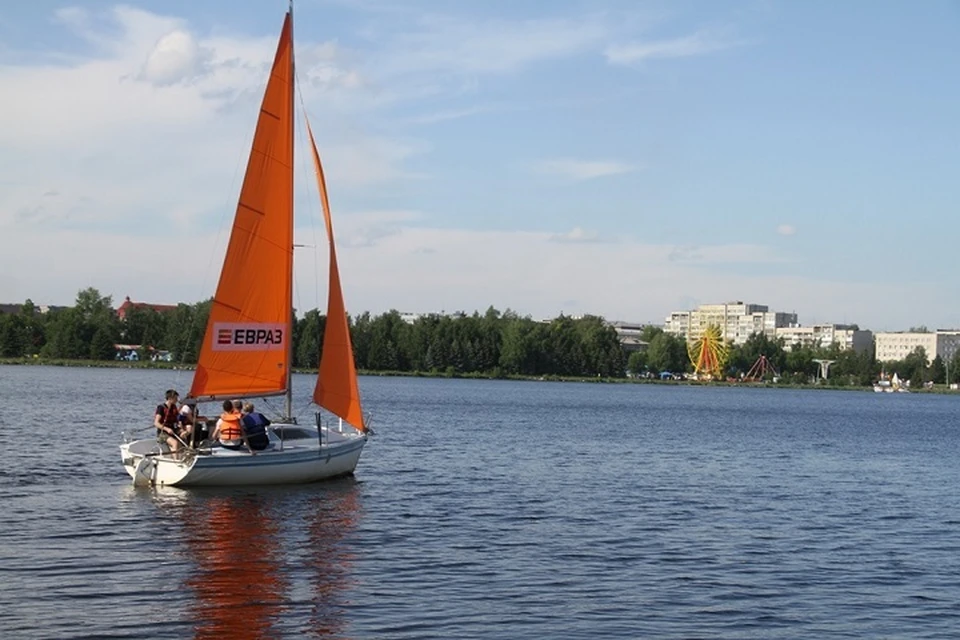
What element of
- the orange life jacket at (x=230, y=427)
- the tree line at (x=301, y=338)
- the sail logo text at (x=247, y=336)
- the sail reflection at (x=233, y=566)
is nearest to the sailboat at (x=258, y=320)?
the sail logo text at (x=247, y=336)

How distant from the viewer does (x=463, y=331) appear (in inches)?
7657

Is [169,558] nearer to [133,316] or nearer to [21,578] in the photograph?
[21,578]

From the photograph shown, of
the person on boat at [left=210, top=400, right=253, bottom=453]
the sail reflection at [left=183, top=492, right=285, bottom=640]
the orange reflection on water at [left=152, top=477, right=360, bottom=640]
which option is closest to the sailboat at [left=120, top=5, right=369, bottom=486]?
the person on boat at [left=210, top=400, right=253, bottom=453]

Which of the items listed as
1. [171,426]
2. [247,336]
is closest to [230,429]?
[171,426]

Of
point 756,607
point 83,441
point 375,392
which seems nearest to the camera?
point 756,607

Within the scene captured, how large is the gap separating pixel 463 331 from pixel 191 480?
162 metres

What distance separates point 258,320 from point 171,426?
356cm

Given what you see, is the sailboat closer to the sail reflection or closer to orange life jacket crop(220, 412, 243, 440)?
orange life jacket crop(220, 412, 243, 440)

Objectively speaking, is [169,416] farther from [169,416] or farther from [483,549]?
[483,549]

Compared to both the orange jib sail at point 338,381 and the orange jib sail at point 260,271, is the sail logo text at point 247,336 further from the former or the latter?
the orange jib sail at point 338,381

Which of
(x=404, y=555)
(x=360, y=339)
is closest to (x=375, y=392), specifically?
(x=360, y=339)

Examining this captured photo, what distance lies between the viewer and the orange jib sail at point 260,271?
3322 cm

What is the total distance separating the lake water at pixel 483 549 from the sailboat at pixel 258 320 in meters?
0.76

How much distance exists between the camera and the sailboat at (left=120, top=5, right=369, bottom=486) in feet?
108
